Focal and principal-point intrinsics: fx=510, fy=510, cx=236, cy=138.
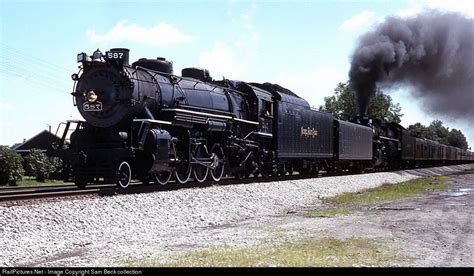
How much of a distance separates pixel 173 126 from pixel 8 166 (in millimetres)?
12414

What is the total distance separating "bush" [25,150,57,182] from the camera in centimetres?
2811

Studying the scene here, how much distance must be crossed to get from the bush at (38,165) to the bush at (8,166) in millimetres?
3438

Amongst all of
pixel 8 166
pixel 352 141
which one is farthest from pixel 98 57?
pixel 352 141

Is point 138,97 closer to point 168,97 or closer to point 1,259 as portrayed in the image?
point 168,97

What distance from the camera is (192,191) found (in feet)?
45.5

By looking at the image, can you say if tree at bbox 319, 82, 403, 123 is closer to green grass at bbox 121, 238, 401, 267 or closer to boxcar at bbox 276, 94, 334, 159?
boxcar at bbox 276, 94, 334, 159

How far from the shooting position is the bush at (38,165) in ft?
92.2

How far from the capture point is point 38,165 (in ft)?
95.3

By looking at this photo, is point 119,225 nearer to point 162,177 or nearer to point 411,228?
point 162,177

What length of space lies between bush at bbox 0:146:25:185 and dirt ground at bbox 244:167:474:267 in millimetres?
15776

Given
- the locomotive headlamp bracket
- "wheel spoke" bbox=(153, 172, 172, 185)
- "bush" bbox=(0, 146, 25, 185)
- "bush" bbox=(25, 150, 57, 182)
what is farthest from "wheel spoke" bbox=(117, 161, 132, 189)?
"bush" bbox=(25, 150, 57, 182)
